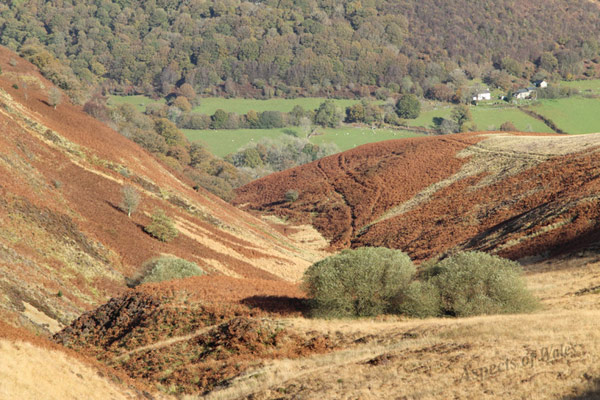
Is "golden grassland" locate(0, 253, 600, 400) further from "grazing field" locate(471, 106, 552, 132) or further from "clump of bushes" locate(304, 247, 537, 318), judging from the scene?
"grazing field" locate(471, 106, 552, 132)

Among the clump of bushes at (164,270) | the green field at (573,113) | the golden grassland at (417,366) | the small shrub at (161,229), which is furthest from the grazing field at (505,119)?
the golden grassland at (417,366)

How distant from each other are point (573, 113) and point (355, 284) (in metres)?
167

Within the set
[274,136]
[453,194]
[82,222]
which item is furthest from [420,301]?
[274,136]

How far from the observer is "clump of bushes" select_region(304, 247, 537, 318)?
31.5m

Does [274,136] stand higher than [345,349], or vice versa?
[274,136]

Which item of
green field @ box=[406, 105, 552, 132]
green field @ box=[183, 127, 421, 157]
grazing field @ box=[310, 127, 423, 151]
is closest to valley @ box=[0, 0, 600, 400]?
green field @ box=[183, 127, 421, 157]

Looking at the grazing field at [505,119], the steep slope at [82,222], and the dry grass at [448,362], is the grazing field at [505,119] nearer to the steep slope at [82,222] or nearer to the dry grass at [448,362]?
the steep slope at [82,222]

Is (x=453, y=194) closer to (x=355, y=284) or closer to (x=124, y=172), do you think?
(x=124, y=172)

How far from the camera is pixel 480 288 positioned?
31812 millimetres

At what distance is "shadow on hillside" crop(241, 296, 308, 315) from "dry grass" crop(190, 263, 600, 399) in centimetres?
260

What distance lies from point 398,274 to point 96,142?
1615 inches

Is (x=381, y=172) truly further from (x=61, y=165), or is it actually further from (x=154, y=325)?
(x=154, y=325)

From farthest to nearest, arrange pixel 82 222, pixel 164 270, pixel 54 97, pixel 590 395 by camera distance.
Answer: pixel 54 97 → pixel 82 222 → pixel 164 270 → pixel 590 395

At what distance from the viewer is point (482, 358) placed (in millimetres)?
21672
